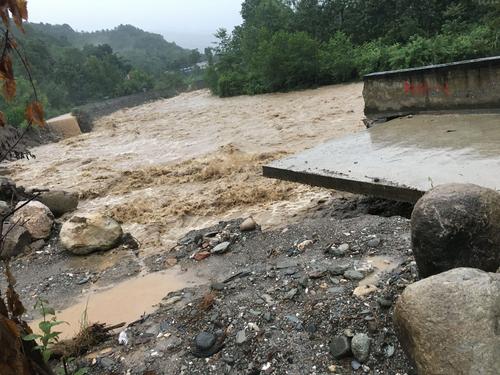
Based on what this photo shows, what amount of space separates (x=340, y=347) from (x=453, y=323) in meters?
0.84

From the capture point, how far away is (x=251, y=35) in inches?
1302

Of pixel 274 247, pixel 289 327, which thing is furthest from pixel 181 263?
pixel 289 327

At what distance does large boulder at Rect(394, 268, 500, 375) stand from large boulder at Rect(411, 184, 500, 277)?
53 cm

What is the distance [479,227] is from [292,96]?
2089 cm

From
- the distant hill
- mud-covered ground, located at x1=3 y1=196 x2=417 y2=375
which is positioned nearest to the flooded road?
mud-covered ground, located at x1=3 y1=196 x2=417 y2=375

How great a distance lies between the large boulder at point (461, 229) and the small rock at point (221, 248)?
273 cm

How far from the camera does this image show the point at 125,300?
4945mm

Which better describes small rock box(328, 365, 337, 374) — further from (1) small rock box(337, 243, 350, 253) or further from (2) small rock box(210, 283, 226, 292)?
(1) small rock box(337, 243, 350, 253)

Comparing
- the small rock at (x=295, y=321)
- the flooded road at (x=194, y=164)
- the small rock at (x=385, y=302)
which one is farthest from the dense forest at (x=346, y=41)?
the small rock at (x=295, y=321)

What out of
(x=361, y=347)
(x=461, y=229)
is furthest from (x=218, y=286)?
(x=461, y=229)

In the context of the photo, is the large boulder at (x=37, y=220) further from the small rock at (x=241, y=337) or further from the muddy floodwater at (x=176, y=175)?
the small rock at (x=241, y=337)

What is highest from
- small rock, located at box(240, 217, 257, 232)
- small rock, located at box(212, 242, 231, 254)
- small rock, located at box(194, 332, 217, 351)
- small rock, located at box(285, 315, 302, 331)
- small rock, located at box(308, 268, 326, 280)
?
small rock, located at box(308, 268, 326, 280)

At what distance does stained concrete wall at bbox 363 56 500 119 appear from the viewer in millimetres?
6344

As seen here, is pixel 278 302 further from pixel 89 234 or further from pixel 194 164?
pixel 194 164
